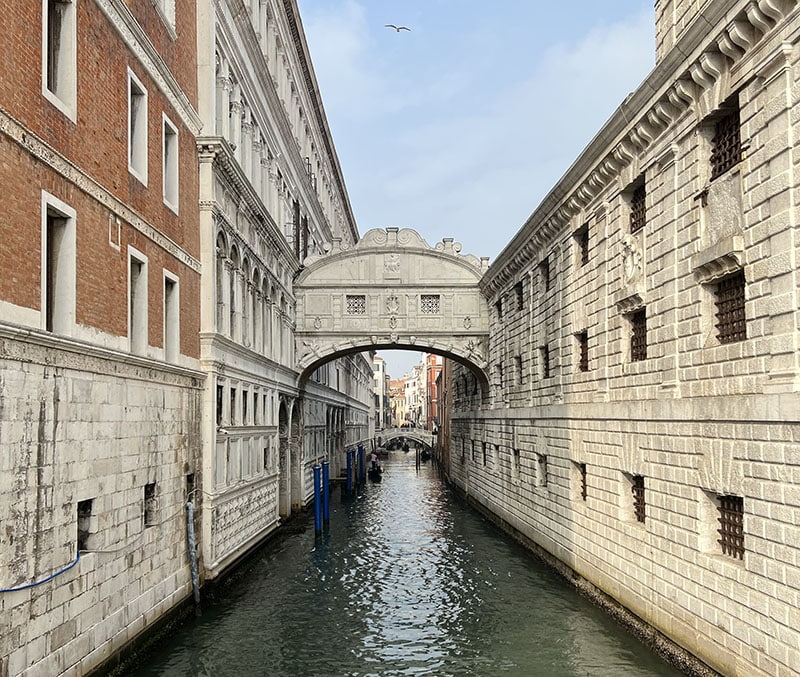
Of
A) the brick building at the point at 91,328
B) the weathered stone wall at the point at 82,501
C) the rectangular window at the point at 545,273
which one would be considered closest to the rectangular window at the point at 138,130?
the brick building at the point at 91,328

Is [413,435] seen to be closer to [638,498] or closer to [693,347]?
[638,498]

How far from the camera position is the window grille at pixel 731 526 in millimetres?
10297

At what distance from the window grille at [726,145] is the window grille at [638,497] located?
5.24m

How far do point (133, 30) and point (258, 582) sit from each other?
1114cm

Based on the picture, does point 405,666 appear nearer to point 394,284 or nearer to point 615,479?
point 615,479

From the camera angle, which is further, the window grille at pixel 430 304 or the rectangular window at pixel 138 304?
the window grille at pixel 430 304

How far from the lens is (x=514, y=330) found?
80.8 feet

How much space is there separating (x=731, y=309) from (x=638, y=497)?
4555 mm

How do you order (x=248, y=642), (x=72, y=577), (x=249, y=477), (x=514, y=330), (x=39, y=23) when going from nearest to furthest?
(x=39, y=23) → (x=72, y=577) → (x=248, y=642) → (x=249, y=477) → (x=514, y=330)

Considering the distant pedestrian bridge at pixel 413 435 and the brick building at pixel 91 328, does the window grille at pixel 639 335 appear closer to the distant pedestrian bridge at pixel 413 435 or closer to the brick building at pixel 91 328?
the brick building at pixel 91 328

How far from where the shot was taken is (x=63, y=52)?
10258mm

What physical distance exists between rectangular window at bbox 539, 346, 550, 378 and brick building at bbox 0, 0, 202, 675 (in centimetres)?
911

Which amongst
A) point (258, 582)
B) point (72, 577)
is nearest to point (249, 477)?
point (258, 582)

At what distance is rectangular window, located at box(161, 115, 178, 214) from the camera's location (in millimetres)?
14680
